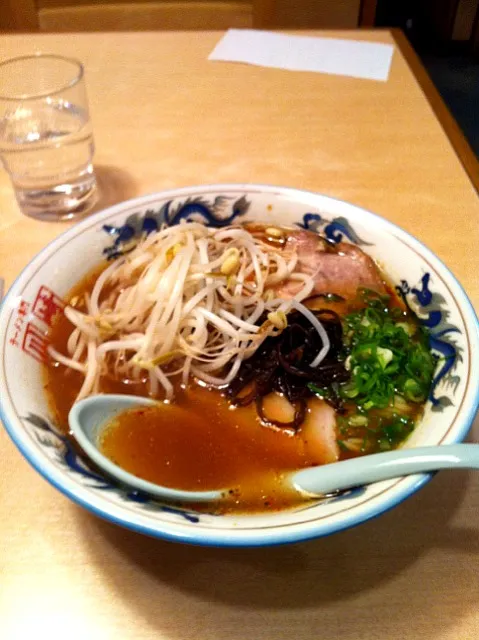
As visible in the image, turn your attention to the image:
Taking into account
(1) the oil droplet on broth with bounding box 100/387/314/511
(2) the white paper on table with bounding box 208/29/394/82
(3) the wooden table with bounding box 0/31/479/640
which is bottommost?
(3) the wooden table with bounding box 0/31/479/640

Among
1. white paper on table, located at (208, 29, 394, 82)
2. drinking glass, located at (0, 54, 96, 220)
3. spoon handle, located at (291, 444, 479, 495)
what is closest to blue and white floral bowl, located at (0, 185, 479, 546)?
spoon handle, located at (291, 444, 479, 495)

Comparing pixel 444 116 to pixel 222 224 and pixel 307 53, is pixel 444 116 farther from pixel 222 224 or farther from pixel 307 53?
pixel 222 224

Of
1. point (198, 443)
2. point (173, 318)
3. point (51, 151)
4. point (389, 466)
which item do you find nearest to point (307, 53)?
point (51, 151)

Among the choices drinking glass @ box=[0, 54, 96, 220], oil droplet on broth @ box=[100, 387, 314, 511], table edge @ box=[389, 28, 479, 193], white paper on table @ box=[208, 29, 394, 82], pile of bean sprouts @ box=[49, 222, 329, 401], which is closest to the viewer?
oil droplet on broth @ box=[100, 387, 314, 511]

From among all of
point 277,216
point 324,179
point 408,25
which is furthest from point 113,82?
point 408,25

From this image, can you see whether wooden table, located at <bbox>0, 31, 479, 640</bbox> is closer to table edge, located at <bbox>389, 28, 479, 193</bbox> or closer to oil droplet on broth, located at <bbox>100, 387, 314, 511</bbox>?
oil droplet on broth, located at <bbox>100, 387, 314, 511</bbox>

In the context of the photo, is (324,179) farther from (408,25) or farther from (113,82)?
(408,25)
